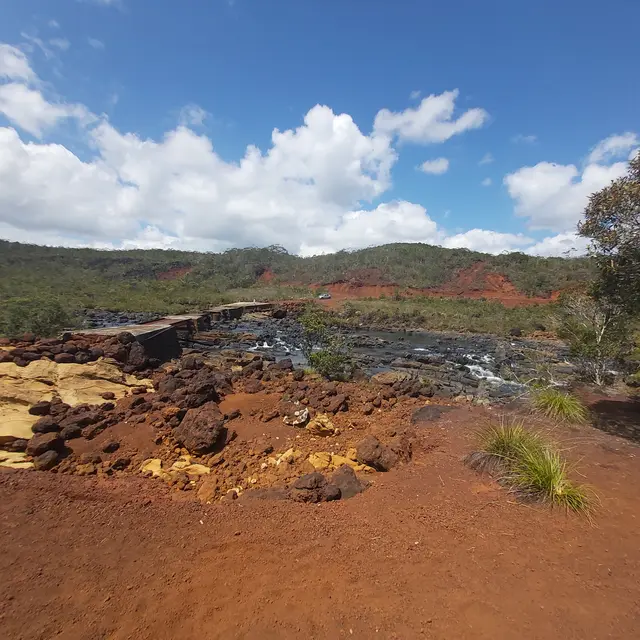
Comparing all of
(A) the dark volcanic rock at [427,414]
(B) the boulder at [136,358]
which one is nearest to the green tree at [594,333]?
(A) the dark volcanic rock at [427,414]

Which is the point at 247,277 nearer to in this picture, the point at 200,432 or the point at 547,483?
the point at 200,432

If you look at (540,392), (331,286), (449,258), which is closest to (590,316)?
(540,392)

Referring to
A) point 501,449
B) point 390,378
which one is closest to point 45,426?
point 501,449

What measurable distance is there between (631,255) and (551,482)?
4568mm

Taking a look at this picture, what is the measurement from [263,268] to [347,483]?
67110 mm

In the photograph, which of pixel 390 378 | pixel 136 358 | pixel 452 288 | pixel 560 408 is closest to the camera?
pixel 560 408

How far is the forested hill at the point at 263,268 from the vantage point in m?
47.7

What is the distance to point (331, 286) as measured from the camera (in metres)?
57.5

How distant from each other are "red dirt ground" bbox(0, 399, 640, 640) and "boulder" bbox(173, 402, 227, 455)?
1.30 metres

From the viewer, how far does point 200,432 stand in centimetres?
682

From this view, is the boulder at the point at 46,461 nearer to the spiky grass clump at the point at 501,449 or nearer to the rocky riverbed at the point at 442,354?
the spiky grass clump at the point at 501,449

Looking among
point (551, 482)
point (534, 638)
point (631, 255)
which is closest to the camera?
point (534, 638)

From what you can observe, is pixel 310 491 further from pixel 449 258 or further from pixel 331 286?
pixel 449 258

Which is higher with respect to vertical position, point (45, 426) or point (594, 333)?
point (594, 333)
